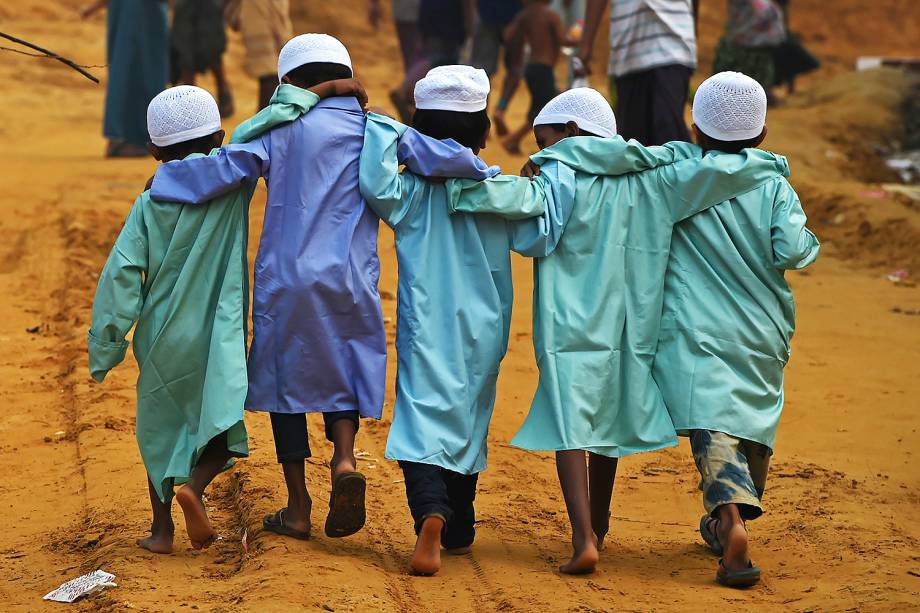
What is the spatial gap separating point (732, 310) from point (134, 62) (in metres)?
7.96

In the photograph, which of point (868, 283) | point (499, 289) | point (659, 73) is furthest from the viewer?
point (868, 283)

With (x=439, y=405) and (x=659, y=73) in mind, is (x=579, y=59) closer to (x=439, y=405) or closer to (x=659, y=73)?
(x=659, y=73)

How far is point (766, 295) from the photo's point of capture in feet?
13.8

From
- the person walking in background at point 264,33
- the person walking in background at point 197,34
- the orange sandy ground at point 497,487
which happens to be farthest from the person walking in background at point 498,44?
the orange sandy ground at point 497,487

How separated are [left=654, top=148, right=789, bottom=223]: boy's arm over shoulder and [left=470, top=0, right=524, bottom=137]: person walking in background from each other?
6978 mm

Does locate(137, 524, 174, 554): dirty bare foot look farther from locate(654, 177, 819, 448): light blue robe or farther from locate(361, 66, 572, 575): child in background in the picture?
locate(654, 177, 819, 448): light blue robe

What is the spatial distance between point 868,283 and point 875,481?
3475 millimetres

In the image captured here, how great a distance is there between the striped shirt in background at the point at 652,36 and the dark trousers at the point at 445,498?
3400mm

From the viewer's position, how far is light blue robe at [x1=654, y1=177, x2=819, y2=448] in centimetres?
412

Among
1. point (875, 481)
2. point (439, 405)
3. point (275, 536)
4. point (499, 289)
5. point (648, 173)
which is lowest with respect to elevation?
point (875, 481)

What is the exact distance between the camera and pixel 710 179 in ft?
13.6

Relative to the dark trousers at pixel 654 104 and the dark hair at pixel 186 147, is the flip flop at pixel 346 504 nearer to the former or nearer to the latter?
the dark hair at pixel 186 147

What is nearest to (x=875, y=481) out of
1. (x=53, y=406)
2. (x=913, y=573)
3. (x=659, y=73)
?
(x=913, y=573)

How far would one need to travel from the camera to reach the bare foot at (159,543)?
165 inches
